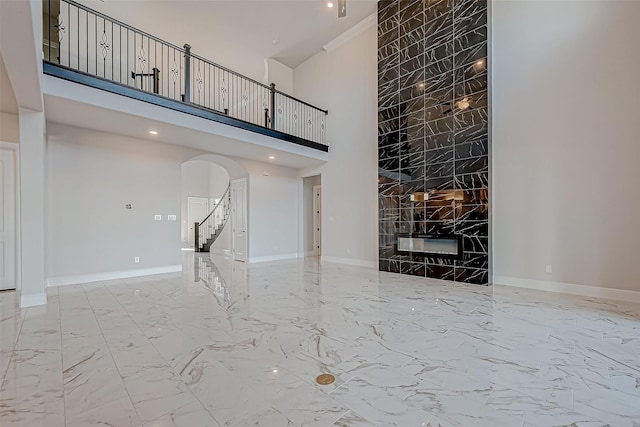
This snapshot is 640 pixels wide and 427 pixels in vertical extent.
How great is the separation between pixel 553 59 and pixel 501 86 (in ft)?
2.61

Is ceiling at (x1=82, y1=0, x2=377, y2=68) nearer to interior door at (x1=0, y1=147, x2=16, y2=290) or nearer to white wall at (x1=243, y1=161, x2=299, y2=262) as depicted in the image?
white wall at (x1=243, y1=161, x2=299, y2=262)

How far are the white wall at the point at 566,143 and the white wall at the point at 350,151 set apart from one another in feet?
9.22

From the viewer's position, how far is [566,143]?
4.83m

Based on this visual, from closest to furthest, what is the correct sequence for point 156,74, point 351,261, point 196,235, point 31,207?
point 31,207, point 156,74, point 351,261, point 196,235

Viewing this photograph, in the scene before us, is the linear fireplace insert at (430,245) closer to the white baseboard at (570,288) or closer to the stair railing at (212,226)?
the white baseboard at (570,288)

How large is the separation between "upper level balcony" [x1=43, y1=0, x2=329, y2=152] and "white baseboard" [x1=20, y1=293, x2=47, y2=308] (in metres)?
2.98

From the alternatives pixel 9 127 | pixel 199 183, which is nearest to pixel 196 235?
pixel 199 183

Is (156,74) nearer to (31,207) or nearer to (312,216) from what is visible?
(31,207)

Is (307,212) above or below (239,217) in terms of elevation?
above

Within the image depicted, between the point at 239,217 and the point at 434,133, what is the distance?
18.8ft

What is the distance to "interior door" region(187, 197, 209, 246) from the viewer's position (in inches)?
495

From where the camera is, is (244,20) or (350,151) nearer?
(244,20)

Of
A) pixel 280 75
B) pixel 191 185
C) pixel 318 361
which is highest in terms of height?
pixel 280 75

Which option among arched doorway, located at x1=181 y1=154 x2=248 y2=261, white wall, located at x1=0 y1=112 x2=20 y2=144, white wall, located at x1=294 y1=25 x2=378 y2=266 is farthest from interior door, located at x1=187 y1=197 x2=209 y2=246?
white wall, located at x1=0 y1=112 x2=20 y2=144
